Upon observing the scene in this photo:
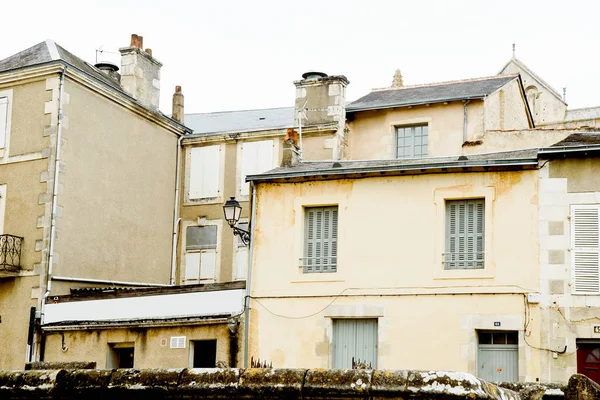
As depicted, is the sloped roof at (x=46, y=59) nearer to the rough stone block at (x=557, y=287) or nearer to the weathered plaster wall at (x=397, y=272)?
the weathered plaster wall at (x=397, y=272)

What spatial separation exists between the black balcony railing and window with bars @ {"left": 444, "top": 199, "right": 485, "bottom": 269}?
408 inches

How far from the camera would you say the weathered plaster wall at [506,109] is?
24605 millimetres

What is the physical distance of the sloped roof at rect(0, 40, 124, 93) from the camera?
2366 centimetres

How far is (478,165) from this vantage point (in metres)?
17.6

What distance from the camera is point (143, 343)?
19.8 m

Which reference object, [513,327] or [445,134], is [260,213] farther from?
[445,134]

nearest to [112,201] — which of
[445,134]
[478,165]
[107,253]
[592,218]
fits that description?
[107,253]

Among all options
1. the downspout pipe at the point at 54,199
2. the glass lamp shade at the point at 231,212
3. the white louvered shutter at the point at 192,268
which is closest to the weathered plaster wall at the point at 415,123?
the white louvered shutter at the point at 192,268

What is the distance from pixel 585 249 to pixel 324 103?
33.6 ft

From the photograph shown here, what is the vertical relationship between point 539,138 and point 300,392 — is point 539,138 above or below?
above

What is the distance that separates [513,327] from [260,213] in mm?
5534

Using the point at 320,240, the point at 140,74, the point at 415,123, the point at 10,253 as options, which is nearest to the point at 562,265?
the point at 320,240

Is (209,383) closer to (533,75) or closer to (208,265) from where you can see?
(208,265)

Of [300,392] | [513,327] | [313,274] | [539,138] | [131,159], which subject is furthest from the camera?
[131,159]
